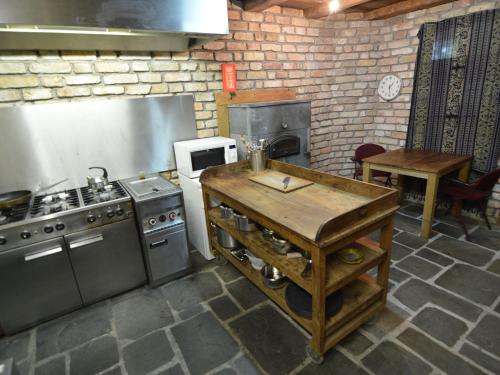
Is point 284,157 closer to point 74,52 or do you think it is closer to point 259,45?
point 259,45

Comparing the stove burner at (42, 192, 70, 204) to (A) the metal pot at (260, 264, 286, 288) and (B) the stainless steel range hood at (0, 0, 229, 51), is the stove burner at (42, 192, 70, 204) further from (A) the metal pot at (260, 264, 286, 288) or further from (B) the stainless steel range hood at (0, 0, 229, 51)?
(A) the metal pot at (260, 264, 286, 288)

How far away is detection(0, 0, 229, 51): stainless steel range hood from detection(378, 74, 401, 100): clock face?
2679 millimetres

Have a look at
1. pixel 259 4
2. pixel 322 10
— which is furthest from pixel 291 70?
pixel 259 4

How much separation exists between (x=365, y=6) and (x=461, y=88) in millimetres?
1501

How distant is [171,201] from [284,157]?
1366mm

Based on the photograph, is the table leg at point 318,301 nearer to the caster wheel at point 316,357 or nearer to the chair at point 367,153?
the caster wheel at point 316,357

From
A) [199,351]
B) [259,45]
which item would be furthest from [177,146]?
[199,351]

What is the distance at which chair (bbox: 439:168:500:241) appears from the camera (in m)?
2.81

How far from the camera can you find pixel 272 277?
2.10 metres

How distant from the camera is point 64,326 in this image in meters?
2.09

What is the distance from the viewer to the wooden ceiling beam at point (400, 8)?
3.20m

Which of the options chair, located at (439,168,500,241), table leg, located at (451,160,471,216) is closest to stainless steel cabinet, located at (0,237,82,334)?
chair, located at (439,168,500,241)

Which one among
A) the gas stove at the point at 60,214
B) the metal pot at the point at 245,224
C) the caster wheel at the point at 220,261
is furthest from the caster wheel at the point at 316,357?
the gas stove at the point at 60,214

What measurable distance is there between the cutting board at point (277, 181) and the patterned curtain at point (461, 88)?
7.60 feet
